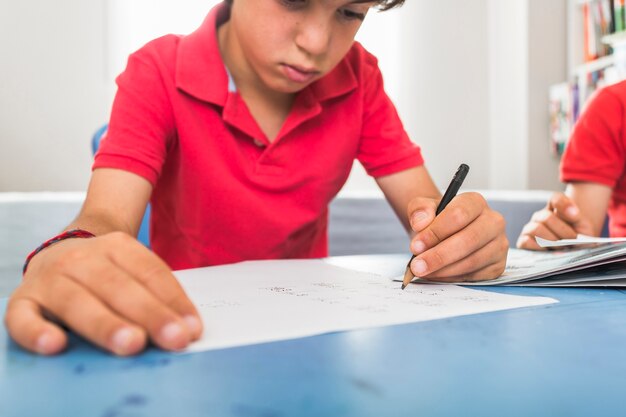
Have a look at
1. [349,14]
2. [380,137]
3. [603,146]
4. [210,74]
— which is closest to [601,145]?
[603,146]

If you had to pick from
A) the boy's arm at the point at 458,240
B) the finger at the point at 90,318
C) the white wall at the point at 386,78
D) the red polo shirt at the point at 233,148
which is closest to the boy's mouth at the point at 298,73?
the red polo shirt at the point at 233,148

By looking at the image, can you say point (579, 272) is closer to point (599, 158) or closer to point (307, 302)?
point (307, 302)

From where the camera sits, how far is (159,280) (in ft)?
1.16

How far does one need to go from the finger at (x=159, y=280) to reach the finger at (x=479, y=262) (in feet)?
0.98

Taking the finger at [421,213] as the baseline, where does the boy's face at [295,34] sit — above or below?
above

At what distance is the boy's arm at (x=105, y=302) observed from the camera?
0.33 m

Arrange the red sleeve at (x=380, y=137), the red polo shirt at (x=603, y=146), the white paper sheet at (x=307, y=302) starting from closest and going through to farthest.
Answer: the white paper sheet at (x=307, y=302) → the red sleeve at (x=380, y=137) → the red polo shirt at (x=603, y=146)

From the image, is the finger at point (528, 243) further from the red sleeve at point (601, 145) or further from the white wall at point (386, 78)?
the white wall at point (386, 78)

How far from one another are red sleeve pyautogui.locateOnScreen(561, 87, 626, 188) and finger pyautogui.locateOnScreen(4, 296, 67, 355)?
104 cm

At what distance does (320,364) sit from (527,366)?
106 millimetres

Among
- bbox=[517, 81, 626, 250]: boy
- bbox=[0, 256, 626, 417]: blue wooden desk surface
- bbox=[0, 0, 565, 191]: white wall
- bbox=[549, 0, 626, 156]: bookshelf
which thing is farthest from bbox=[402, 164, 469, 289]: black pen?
bbox=[0, 0, 565, 191]: white wall

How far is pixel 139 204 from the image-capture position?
0.77 metres

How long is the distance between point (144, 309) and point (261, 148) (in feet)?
1.96

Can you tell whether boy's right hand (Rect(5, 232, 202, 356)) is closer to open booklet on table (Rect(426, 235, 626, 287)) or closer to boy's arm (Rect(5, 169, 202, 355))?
boy's arm (Rect(5, 169, 202, 355))
